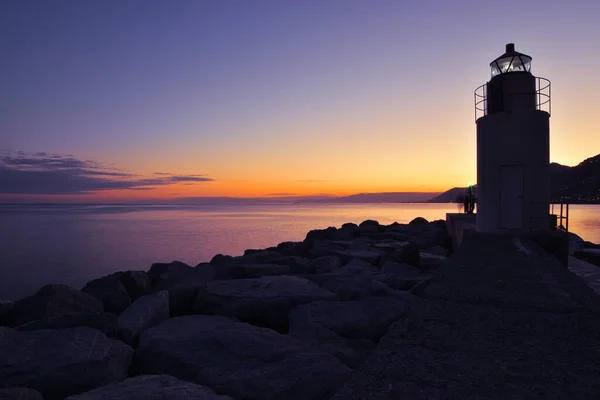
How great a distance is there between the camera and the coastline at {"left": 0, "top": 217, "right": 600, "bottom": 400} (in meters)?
2.31

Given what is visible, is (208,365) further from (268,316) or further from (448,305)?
(448,305)

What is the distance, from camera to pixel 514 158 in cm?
748

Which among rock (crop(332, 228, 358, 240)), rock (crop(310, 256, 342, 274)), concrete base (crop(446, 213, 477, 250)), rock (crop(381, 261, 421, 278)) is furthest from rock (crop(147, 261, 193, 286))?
rock (crop(332, 228, 358, 240))

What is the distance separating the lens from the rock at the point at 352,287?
15.1ft

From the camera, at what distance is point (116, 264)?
16.2 metres

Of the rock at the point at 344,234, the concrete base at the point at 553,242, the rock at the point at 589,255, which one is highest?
the concrete base at the point at 553,242

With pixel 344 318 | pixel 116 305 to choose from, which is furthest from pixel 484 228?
pixel 116 305

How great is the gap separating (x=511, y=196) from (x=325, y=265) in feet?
13.8

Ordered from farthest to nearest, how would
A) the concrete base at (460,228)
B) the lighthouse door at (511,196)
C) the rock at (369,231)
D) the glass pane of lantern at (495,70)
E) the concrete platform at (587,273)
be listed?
the rock at (369,231), the concrete base at (460,228), the glass pane of lantern at (495,70), the lighthouse door at (511,196), the concrete platform at (587,273)

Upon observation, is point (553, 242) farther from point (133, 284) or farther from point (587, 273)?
point (133, 284)

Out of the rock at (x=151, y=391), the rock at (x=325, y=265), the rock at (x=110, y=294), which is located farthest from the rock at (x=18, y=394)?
the rock at (x=325, y=265)

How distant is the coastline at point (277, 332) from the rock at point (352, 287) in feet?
0.06

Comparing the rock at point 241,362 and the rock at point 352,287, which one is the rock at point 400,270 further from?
the rock at point 241,362

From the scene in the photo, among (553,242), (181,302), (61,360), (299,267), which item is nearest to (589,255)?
(553,242)
